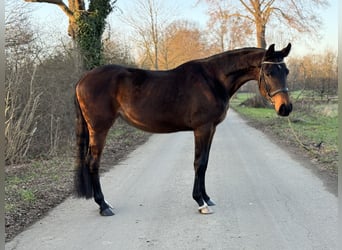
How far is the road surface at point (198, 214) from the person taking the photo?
3.58 meters

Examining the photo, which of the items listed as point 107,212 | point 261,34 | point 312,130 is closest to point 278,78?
point 107,212

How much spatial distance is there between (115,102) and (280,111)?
2.07 m

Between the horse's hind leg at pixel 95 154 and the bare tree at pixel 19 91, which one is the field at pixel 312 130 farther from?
the bare tree at pixel 19 91

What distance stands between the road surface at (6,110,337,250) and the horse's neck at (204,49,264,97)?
5.23ft

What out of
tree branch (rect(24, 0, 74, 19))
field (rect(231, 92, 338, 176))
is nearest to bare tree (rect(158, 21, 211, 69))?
field (rect(231, 92, 338, 176))

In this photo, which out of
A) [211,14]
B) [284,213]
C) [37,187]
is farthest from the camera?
[211,14]

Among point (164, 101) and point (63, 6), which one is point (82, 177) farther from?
point (63, 6)

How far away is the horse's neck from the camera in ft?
15.1

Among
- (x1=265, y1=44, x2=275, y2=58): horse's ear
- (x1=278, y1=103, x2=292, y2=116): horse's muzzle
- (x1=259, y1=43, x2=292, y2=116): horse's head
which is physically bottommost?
(x1=278, y1=103, x2=292, y2=116): horse's muzzle

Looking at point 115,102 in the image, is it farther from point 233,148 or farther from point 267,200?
point 233,148

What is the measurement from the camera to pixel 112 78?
4.70m

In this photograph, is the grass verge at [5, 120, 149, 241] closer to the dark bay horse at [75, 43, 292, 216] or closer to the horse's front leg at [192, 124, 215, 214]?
the dark bay horse at [75, 43, 292, 216]

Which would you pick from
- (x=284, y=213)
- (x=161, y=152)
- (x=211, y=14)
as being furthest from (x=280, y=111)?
(x=211, y=14)

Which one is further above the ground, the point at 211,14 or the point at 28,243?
the point at 211,14
